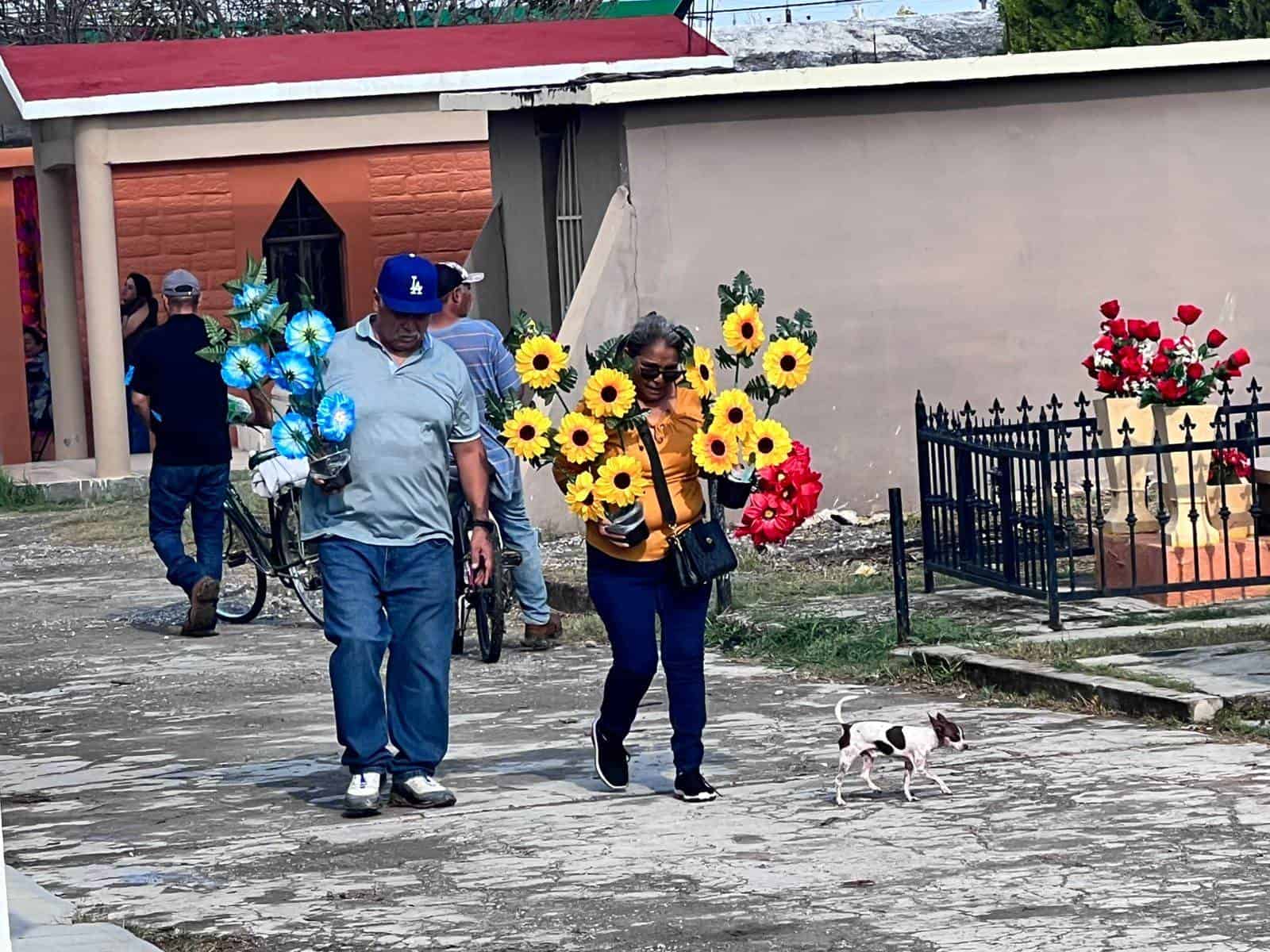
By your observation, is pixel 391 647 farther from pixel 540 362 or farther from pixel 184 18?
pixel 184 18

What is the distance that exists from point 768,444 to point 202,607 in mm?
5945

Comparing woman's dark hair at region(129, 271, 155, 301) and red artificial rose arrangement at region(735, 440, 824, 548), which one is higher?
woman's dark hair at region(129, 271, 155, 301)

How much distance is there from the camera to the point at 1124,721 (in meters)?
9.41

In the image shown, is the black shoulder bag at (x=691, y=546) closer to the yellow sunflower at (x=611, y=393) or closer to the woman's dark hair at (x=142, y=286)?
the yellow sunflower at (x=611, y=393)

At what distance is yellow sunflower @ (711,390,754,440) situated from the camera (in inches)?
323

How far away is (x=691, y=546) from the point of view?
8.16m

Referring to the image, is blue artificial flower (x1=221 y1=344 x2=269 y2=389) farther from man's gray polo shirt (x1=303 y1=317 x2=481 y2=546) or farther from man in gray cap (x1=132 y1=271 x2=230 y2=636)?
man in gray cap (x1=132 y1=271 x2=230 y2=636)

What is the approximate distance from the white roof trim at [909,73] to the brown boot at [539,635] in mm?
5250

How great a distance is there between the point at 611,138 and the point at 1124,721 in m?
8.59

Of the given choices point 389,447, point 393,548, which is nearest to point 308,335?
point 389,447

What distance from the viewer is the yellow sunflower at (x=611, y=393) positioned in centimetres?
814

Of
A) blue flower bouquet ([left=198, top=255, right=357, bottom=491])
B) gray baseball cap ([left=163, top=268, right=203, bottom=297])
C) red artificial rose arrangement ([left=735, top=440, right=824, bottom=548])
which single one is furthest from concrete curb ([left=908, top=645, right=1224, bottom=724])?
gray baseball cap ([left=163, top=268, right=203, bottom=297])

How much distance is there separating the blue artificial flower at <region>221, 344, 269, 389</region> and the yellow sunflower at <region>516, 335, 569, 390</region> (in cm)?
91

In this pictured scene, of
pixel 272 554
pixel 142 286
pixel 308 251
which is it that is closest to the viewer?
pixel 272 554
